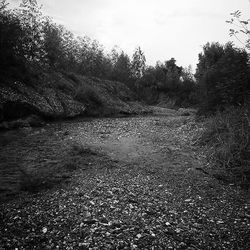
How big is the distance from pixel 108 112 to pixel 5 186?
1433cm

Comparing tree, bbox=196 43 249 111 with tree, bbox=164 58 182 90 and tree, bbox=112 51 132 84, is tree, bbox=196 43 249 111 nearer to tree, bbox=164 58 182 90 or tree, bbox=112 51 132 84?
tree, bbox=112 51 132 84

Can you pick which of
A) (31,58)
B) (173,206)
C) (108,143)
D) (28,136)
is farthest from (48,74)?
(173,206)

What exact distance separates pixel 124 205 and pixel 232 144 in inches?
194

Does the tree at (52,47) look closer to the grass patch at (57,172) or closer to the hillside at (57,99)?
the hillside at (57,99)

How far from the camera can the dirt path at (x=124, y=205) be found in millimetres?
4715

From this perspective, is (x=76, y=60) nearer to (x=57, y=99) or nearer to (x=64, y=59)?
(x=64, y=59)

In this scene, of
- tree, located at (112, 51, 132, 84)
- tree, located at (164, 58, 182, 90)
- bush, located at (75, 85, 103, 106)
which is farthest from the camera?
tree, located at (164, 58, 182, 90)

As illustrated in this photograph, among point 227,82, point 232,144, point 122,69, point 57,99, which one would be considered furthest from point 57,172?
point 122,69

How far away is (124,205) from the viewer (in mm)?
5898

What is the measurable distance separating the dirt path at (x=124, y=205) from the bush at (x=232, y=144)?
665 mm

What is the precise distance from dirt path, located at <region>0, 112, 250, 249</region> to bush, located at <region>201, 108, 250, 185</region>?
67 centimetres

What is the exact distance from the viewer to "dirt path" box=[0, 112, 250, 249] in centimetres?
471

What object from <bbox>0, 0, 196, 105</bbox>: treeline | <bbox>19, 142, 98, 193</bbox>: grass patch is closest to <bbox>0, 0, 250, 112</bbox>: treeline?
<bbox>0, 0, 196, 105</bbox>: treeline

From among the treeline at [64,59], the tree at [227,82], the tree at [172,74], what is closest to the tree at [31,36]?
the treeline at [64,59]
